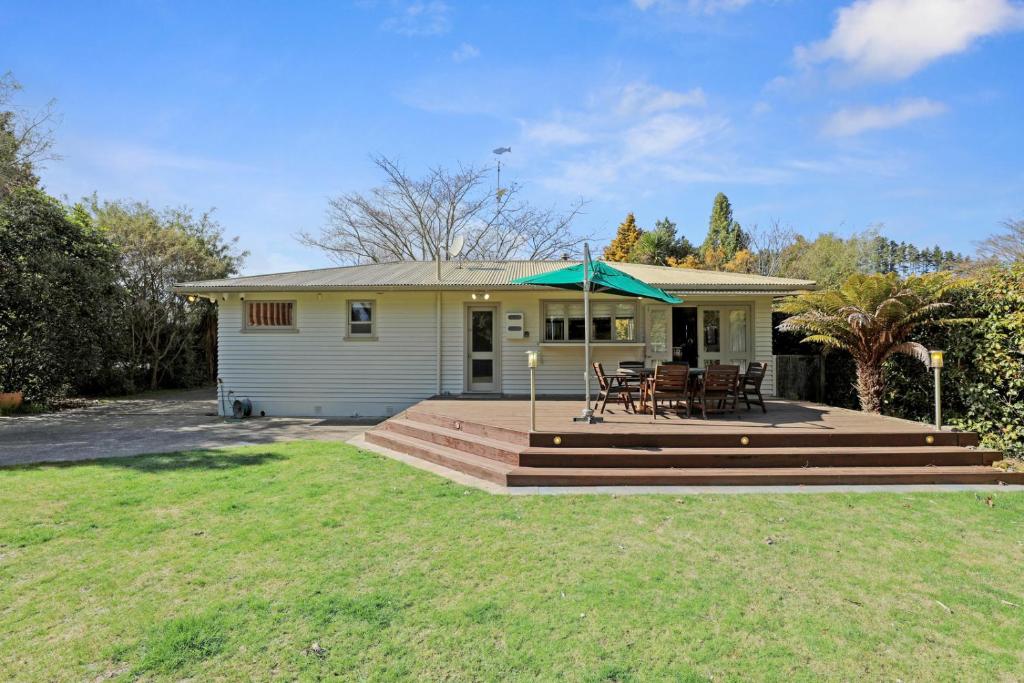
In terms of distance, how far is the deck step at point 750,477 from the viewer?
19.2ft

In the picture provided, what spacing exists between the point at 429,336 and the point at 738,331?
7414 millimetres

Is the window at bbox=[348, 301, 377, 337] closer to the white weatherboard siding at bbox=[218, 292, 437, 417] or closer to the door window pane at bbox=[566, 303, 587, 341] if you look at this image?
the white weatherboard siding at bbox=[218, 292, 437, 417]

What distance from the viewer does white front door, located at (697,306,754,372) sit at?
458 inches

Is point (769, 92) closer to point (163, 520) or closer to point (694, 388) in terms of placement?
point (694, 388)

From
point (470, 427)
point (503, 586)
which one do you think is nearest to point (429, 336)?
point (470, 427)

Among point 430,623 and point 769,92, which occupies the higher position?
point 769,92

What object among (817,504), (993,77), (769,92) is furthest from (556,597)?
(993,77)

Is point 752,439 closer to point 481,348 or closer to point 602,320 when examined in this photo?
point 602,320

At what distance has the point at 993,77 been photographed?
10656 mm

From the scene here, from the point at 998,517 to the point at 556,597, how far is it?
4.69 m

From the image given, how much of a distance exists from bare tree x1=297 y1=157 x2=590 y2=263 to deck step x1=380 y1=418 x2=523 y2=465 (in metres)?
19.7

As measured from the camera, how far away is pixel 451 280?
465 inches

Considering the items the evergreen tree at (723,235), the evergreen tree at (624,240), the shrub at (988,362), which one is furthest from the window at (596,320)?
the evergreen tree at (723,235)

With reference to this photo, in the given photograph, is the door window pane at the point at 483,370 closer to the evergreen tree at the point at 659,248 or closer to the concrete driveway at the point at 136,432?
the concrete driveway at the point at 136,432
